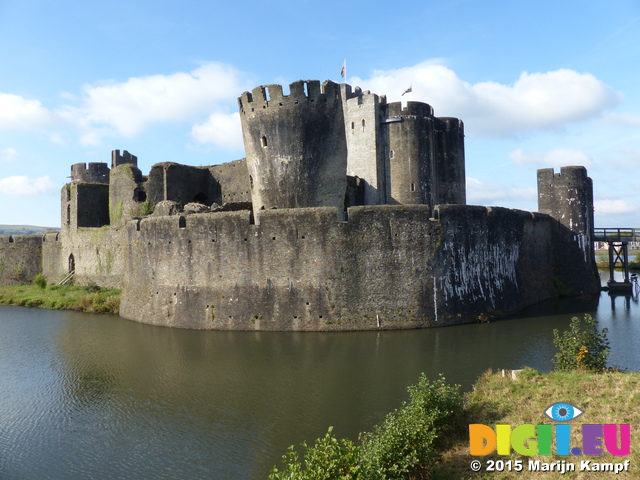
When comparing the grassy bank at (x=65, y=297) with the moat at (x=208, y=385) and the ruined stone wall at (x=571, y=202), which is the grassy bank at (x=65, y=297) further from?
the ruined stone wall at (x=571, y=202)

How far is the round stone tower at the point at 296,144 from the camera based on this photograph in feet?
61.5

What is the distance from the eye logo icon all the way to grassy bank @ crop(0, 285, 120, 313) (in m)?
19.3

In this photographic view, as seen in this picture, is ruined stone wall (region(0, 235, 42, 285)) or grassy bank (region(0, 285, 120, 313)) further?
ruined stone wall (region(0, 235, 42, 285))

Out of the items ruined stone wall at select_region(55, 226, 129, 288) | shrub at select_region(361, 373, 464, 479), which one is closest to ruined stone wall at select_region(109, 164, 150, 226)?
ruined stone wall at select_region(55, 226, 129, 288)

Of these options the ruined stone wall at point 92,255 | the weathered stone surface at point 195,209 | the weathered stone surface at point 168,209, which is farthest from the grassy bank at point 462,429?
the ruined stone wall at point 92,255

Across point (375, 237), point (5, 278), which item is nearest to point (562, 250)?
point (375, 237)

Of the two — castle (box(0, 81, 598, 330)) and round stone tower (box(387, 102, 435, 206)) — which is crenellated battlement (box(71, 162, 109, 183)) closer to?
castle (box(0, 81, 598, 330))

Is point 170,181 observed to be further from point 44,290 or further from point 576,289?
point 576,289

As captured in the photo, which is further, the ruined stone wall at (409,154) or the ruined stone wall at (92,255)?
the ruined stone wall at (409,154)

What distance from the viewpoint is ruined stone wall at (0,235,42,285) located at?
103ft

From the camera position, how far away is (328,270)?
1644 centimetres

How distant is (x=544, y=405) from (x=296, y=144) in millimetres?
13335

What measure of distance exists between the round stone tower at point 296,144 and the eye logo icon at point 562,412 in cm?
1288

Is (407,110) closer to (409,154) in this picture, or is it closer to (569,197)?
(409,154)
